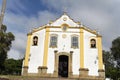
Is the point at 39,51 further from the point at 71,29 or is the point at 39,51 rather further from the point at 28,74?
the point at 71,29

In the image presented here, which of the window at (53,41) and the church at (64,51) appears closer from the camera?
the church at (64,51)

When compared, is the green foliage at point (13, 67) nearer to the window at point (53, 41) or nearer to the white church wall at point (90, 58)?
the window at point (53, 41)

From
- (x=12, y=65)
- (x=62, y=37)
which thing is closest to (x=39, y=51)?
(x=62, y=37)

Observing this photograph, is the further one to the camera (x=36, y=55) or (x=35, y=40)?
(x=35, y=40)

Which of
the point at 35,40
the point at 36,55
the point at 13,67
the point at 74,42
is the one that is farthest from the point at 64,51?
the point at 13,67

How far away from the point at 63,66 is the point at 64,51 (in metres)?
2.72

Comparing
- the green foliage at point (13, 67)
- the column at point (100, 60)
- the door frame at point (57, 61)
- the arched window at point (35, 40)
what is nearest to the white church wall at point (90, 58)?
the column at point (100, 60)

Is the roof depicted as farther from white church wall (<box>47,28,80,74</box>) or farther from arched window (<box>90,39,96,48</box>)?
arched window (<box>90,39,96,48</box>)

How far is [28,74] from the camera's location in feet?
94.2

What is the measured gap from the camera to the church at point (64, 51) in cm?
2855

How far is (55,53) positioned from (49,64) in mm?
1755

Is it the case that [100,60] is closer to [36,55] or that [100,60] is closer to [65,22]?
[65,22]

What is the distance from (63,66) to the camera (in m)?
31.0

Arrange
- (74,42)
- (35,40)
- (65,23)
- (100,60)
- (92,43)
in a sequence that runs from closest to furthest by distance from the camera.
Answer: (100,60) < (74,42) < (92,43) < (35,40) < (65,23)
